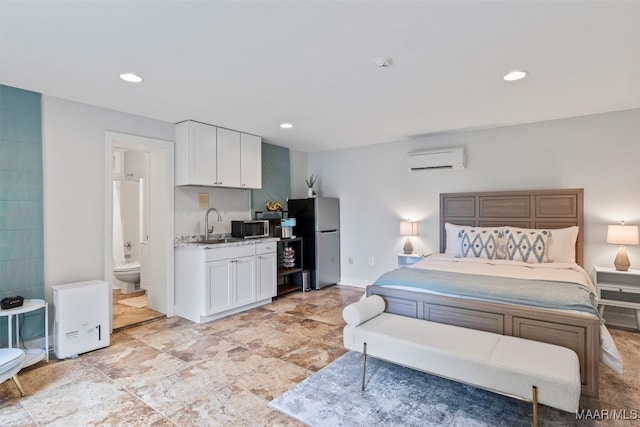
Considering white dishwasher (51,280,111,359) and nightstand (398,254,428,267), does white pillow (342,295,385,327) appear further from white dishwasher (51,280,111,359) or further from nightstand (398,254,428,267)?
white dishwasher (51,280,111,359)

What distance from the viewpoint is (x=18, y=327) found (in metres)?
2.89

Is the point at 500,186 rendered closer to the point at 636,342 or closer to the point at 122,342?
the point at 636,342

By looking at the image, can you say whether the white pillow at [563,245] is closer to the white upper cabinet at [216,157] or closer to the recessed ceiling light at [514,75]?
the recessed ceiling light at [514,75]

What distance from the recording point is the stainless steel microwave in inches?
179

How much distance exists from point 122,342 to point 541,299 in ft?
12.4

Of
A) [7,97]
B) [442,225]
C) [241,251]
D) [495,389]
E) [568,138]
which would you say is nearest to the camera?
[495,389]

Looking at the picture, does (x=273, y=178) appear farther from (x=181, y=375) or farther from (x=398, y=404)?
(x=398, y=404)

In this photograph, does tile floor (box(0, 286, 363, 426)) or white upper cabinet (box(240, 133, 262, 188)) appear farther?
white upper cabinet (box(240, 133, 262, 188))

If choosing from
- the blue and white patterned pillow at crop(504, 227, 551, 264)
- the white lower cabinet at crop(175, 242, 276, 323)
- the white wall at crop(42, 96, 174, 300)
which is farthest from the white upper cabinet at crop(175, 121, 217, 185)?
the blue and white patterned pillow at crop(504, 227, 551, 264)

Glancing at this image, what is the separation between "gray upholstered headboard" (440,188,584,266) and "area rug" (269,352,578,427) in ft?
8.21

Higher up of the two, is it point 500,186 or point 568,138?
point 568,138

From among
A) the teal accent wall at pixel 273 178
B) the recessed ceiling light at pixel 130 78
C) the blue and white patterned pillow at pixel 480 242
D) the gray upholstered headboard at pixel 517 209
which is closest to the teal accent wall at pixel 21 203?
the recessed ceiling light at pixel 130 78

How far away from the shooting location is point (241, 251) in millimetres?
4277

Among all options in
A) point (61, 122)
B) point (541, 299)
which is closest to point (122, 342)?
point (61, 122)
